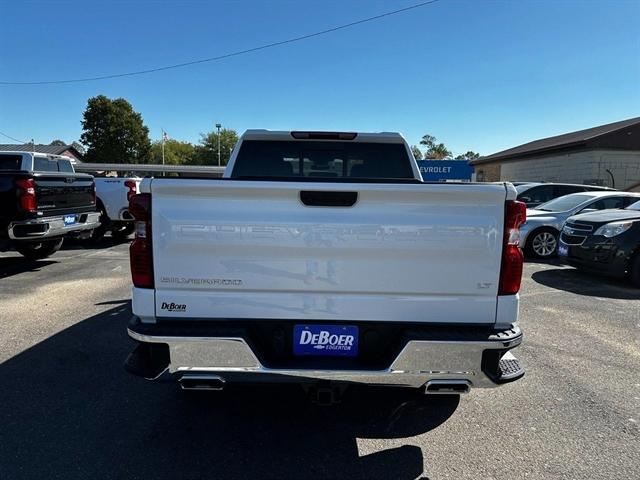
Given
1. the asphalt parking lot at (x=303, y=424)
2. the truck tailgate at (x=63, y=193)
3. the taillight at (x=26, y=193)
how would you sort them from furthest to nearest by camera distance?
the truck tailgate at (x=63, y=193), the taillight at (x=26, y=193), the asphalt parking lot at (x=303, y=424)

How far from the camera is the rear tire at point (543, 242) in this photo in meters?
10.1

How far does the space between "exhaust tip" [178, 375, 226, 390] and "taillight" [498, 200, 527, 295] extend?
1.66 m

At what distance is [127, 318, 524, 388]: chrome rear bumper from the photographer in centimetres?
239

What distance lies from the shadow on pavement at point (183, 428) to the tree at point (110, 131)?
53403mm

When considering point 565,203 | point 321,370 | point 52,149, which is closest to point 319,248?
point 321,370

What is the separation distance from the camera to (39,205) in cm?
755

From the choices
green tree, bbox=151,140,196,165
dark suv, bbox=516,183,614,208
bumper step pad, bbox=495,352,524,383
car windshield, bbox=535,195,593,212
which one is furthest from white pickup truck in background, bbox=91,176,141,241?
green tree, bbox=151,140,196,165

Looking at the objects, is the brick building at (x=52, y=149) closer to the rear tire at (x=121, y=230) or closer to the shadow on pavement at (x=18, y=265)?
the rear tire at (x=121, y=230)

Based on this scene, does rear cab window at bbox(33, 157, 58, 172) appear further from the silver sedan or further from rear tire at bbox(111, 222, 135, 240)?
the silver sedan

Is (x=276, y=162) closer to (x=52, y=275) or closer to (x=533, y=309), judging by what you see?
(x=533, y=309)

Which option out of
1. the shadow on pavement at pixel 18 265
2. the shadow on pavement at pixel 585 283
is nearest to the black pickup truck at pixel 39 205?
the shadow on pavement at pixel 18 265

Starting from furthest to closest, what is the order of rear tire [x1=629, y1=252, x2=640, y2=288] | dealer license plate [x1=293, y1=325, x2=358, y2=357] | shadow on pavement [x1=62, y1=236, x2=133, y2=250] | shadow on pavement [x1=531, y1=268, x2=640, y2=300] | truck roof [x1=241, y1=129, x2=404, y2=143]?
shadow on pavement [x1=62, y1=236, x2=133, y2=250], rear tire [x1=629, y1=252, x2=640, y2=288], shadow on pavement [x1=531, y1=268, x2=640, y2=300], truck roof [x1=241, y1=129, x2=404, y2=143], dealer license plate [x1=293, y1=325, x2=358, y2=357]

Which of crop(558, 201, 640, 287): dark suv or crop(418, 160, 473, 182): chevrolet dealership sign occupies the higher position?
crop(418, 160, 473, 182): chevrolet dealership sign

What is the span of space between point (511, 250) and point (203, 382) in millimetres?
1893
